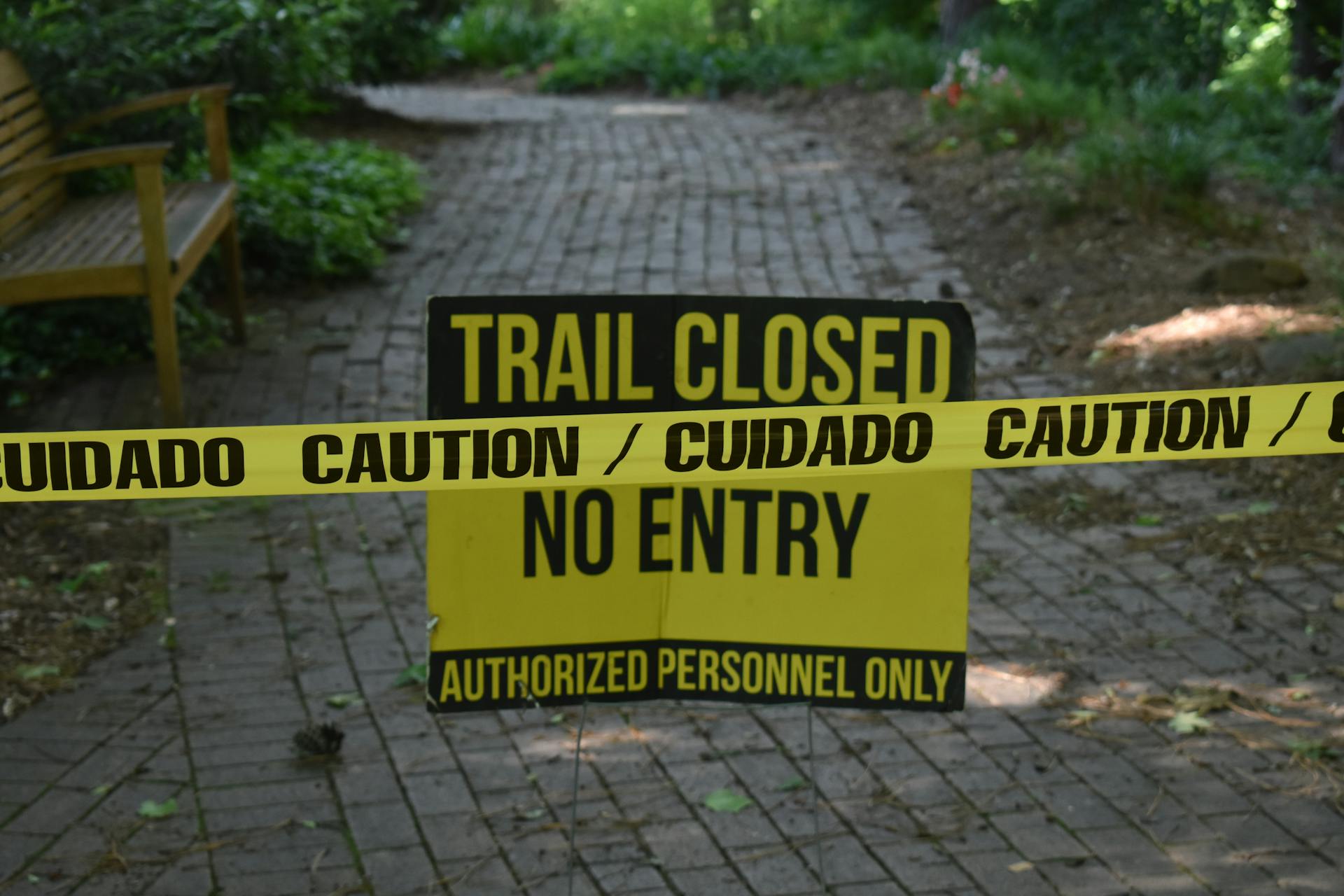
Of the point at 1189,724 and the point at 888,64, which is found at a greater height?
the point at 888,64

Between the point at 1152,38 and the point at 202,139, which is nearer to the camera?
the point at 202,139

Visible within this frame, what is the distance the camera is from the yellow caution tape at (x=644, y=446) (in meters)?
2.79

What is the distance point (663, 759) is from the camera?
3.95 metres

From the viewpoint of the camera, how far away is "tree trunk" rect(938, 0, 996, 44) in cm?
1509

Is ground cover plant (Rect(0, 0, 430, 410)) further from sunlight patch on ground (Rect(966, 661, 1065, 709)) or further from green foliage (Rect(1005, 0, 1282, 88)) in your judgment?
green foliage (Rect(1005, 0, 1282, 88))

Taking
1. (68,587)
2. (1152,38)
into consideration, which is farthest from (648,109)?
(68,587)

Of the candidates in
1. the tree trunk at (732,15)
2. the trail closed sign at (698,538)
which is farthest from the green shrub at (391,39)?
the trail closed sign at (698,538)

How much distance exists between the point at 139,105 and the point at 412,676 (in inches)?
145

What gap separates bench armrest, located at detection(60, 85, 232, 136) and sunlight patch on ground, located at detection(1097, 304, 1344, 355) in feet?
14.2

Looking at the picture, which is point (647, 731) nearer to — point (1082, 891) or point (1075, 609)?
point (1082, 891)

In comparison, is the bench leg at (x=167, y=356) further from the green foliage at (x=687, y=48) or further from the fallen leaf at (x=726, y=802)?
the green foliage at (x=687, y=48)

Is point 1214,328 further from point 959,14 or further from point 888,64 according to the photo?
point 959,14

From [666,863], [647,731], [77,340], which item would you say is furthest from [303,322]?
[666,863]

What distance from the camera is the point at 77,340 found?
6.98 m
